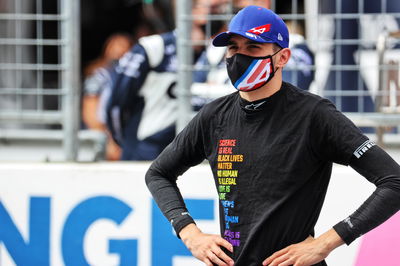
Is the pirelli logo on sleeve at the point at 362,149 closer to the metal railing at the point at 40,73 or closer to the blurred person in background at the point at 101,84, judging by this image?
the metal railing at the point at 40,73

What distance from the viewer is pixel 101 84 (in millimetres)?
7320

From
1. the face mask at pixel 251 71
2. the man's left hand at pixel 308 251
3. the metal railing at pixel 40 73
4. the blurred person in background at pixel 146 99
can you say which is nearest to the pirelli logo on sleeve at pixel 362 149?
the man's left hand at pixel 308 251

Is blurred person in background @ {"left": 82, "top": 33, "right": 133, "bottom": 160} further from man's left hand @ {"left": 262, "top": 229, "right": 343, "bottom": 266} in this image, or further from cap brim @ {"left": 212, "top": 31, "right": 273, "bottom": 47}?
man's left hand @ {"left": 262, "top": 229, "right": 343, "bottom": 266}

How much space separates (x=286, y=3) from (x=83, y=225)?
177cm

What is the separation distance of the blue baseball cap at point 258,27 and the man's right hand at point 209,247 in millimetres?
722

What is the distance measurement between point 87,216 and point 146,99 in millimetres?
1792

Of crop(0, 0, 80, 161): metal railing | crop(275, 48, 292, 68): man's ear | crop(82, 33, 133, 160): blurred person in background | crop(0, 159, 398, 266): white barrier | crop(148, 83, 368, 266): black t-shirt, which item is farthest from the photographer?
crop(82, 33, 133, 160): blurred person in background

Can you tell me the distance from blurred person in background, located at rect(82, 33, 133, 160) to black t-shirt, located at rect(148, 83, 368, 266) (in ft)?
11.2

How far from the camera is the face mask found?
296cm

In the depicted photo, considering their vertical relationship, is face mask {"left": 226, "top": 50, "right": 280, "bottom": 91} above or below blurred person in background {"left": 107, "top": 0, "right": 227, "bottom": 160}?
above

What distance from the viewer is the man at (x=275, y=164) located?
282 centimetres

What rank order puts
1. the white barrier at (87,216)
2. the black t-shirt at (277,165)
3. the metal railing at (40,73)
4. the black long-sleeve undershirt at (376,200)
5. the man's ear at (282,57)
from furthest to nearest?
the metal railing at (40,73), the white barrier at (87,216), the man's ear at (282,57), the black t-shirt at (277,165), the black long-sleeve undershirt at (376,200)

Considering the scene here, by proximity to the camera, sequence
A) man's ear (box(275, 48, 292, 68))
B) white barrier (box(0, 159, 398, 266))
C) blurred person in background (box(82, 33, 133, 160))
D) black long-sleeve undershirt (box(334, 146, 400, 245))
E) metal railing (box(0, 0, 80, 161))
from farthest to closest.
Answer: blurred person in background (box(82, 33, 133, 160)) < metal railing (box(0, 0, 80, 161)) < white barrier (box(0, 159, 398, 266)) < man's ear (box(275, 48, 292, 68)) < black long-sleeve undershirt (box(334, 146, 400, 245))

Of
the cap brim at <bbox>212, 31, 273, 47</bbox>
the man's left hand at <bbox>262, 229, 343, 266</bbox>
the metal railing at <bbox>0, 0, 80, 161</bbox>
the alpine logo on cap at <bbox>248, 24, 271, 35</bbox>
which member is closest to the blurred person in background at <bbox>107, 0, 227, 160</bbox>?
the metal railing at <bbox>0, 0, 80, 161</bbox>
